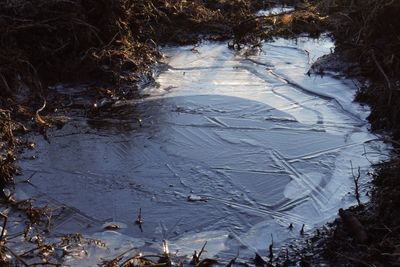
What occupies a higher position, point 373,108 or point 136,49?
point 136,49

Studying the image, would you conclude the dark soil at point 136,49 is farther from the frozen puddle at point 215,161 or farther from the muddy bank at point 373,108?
the frozen puddle at point 215,161

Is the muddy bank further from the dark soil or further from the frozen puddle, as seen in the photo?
the frozen puddle

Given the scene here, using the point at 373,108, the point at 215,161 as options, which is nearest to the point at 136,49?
the point at 215,161

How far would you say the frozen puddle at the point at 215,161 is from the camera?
3.67m

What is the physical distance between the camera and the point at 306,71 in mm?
6430

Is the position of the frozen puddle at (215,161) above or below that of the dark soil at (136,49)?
below

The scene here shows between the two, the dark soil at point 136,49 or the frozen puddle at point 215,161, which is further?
the dark soil at point 136,49

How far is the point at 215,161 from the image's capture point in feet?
14.5

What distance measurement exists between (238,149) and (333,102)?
1450 mm

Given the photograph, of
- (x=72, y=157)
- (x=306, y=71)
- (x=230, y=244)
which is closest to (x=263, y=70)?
(x=306, y=71)

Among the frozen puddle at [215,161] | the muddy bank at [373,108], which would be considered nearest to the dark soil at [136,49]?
the muddy bank at [373,108]

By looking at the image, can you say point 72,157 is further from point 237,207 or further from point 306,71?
point 306,71

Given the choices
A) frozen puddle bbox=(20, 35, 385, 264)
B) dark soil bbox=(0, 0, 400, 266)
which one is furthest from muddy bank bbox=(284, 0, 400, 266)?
frozen puddle bbox=(20, 35, 385, 264)

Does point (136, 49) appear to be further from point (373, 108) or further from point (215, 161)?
point (373, 108)
